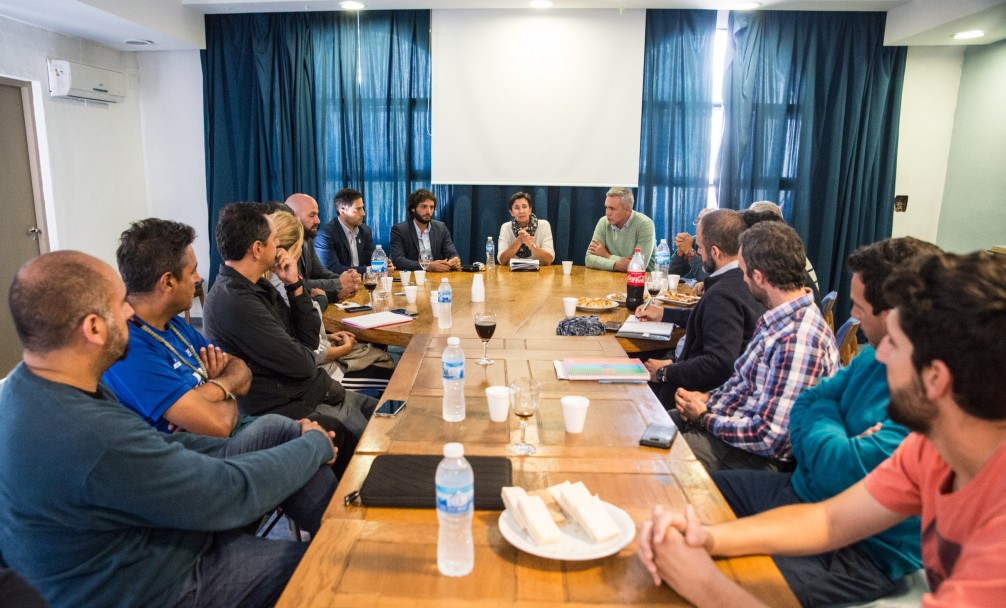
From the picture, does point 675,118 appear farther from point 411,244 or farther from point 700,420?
point 700,420

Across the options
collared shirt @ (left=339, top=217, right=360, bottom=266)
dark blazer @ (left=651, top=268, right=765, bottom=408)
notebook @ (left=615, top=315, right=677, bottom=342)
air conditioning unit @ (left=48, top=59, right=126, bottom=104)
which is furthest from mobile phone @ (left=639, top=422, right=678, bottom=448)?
air conditioning unit @ (left=48, top=59, right=126, bottom=104)

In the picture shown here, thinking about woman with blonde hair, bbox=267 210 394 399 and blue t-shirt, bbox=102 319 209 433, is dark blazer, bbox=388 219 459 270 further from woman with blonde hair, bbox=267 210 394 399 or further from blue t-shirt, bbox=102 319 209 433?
blue t-shirt, bbox=102 319 209 433

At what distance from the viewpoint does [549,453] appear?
1.55 m

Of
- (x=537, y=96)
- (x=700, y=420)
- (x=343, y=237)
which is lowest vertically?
(x=700, y=420)

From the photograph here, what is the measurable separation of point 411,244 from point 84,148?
2.67 metres

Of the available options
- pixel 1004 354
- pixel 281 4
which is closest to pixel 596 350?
pixel 1004 354

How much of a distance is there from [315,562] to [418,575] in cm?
18

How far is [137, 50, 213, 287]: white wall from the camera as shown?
5.64 metres

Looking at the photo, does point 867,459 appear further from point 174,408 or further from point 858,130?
point 858,130

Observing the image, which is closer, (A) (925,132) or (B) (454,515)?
(B) (454,515)

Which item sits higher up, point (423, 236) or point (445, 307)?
point (423, 236)

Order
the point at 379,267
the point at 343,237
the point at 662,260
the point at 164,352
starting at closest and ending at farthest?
the point at 164,352, the point at 379,267, the point at 662,260, the point at 343,237

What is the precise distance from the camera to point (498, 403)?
1.72 metres

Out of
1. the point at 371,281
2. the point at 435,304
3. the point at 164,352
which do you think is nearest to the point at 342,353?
the point at 435,304
